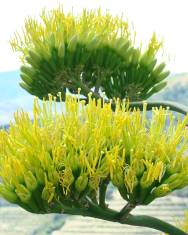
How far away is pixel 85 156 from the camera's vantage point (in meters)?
4.39

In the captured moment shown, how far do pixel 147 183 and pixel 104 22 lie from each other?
9.19 feet

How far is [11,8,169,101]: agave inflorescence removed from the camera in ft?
22.1

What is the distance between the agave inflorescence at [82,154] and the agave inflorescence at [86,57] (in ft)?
7.06

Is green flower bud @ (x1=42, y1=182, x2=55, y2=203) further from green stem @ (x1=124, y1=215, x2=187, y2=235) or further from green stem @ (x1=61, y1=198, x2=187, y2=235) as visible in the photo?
green stem @ (x1=124, y1=215, x2=187, y2=235)

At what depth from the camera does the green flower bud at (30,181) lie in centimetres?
453

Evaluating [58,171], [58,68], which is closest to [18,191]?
[58,171]

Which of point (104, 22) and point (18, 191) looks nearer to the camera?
point (18, 191)

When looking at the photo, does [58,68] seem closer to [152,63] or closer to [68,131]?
[152,63]

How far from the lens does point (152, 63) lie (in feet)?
23.8

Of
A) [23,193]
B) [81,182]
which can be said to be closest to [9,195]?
[23,193]

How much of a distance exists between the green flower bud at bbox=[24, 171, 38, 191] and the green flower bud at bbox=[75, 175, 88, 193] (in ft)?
0.91

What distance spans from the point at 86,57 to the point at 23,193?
2437mm

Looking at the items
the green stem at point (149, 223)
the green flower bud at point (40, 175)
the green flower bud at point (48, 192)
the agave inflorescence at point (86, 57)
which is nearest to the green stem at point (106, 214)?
the green stem at point (149, 223)

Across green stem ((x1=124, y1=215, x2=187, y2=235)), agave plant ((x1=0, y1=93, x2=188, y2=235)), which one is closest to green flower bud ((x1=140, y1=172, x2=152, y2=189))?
agave plant ((x1=0, y1=93, x2=188, y2=235))
